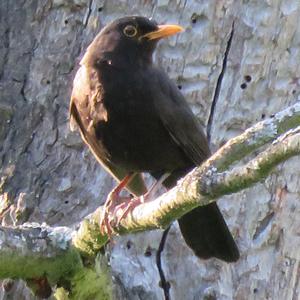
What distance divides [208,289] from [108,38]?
139cm

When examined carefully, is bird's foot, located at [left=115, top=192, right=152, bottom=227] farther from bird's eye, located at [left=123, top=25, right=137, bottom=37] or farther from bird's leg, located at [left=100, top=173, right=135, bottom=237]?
bird's eye, located at [left=123, top=25, right=137, bottom=37]

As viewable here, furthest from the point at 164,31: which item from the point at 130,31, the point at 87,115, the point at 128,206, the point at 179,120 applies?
the point at 128,206

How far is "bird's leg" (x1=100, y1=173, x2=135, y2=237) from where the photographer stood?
4586 millimetres

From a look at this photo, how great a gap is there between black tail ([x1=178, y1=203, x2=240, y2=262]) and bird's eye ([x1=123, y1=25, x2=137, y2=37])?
3.24 feet

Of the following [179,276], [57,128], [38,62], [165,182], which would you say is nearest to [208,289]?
[179,276]

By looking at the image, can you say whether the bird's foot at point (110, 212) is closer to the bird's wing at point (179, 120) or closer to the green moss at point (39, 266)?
the green moss at point (39, 266)

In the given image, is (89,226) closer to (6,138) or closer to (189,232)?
(189,232)

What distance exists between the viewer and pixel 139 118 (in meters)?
5.21

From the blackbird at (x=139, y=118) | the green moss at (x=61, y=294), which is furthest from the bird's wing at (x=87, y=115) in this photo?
the green moss at (x=61, y=294)

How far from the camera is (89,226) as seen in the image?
462 centimetres

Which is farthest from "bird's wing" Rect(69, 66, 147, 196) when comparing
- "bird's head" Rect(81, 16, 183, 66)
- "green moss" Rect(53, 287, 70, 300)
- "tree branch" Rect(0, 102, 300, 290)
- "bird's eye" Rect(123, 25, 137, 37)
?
"green moss" Rect(53, 287, 70, 300)

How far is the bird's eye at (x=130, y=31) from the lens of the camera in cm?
548

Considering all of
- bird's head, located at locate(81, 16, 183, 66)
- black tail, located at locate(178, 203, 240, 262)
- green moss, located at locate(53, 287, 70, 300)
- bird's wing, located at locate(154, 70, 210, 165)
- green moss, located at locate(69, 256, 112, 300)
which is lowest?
green moss, located at locate(53, 287, 70, 300)

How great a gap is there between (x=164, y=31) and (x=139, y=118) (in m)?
0.48
